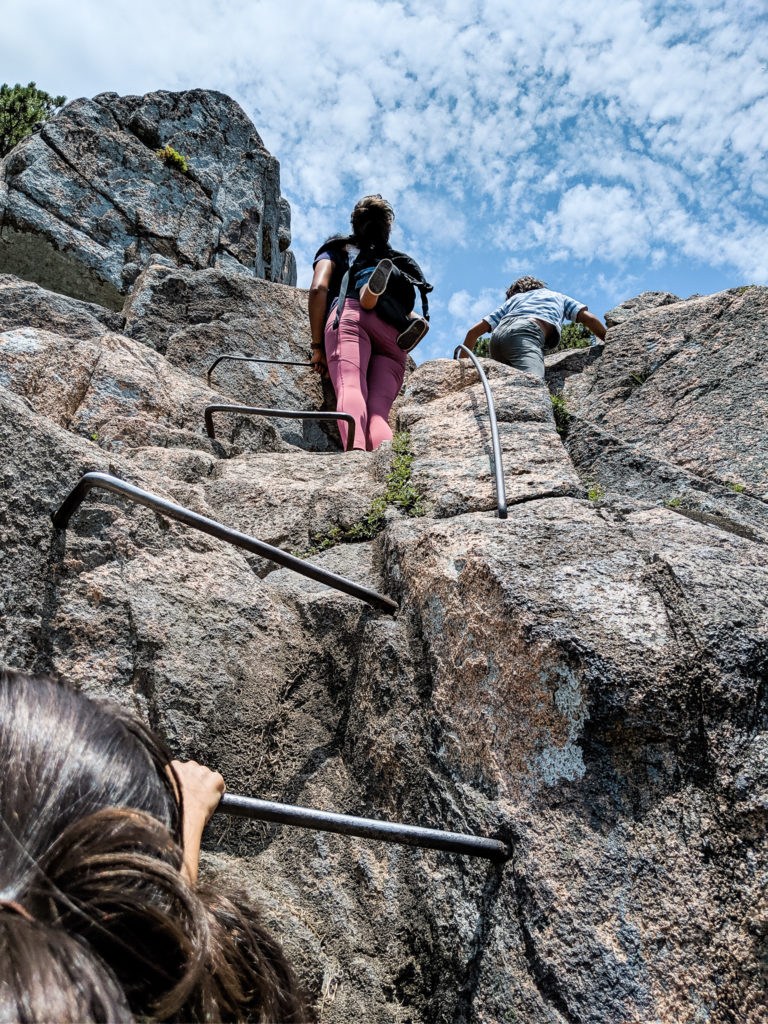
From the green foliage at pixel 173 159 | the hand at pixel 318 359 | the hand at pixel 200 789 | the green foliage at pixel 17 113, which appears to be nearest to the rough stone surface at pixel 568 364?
the hand at pixel 318 359

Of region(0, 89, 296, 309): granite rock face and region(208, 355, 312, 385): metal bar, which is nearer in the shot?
region(208, 355, 312, 385): metal bar

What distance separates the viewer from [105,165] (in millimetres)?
9617

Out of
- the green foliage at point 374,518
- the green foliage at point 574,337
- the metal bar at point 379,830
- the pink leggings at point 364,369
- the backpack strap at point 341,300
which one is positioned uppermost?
the green foliage at point 574,337

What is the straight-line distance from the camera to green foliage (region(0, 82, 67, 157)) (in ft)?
55.0

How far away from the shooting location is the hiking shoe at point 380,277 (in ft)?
16.9

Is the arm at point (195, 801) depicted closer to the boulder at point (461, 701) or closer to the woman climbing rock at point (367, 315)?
the boulder at point (461, 701)

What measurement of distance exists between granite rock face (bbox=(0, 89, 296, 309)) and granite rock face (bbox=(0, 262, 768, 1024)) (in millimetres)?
5898

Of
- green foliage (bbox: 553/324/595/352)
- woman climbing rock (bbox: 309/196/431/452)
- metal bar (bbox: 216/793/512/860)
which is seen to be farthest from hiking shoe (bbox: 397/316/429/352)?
green foliage (bbox: 553/324/595/352)

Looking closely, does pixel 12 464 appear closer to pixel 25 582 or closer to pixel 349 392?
A: pixel 25 582

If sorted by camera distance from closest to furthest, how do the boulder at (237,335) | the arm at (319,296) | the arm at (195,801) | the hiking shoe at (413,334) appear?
the arm at (195,801) → the hiking shoe at (413,334) → the arm at (319,296) → the boulder at (237,335)

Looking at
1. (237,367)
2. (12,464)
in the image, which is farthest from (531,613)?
(237,367)

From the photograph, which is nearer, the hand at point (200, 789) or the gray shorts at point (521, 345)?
the hand at point (200, 789)

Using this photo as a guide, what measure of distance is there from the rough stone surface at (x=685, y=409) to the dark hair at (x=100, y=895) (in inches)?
107

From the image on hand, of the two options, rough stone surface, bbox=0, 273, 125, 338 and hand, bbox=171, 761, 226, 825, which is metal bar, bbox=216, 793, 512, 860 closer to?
hand, bbox=171, 761, 226, 825
